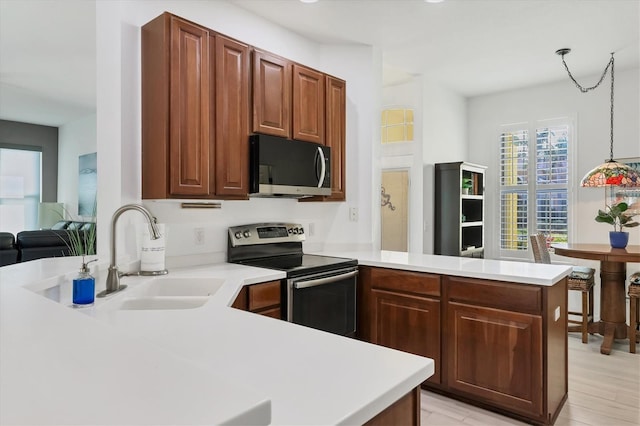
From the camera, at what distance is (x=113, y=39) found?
240cm

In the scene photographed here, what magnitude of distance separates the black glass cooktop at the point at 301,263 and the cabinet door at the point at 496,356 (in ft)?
2.55

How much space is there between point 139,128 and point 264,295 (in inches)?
49.6

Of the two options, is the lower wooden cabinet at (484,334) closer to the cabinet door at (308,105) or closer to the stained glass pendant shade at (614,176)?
the cabinet door at (308,105)

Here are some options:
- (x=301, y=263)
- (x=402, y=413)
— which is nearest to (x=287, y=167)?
(x=301, y=263)

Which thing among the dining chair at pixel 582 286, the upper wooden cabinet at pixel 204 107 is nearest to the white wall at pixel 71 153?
the upper wooden cabinet at pixel 204 107

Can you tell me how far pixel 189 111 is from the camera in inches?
92.8

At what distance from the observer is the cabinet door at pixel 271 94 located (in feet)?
8.96

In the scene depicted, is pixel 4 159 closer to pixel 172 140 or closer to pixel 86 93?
pixel 86 93

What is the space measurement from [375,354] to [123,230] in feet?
6.24

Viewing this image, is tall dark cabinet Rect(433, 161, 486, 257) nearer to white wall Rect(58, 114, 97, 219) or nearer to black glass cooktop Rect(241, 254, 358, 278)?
black glass cooktop Rect(241, 254, 358, 278)

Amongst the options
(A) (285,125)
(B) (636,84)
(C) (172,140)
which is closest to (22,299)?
(C) (172,140)

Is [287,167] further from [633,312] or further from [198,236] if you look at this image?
[633,312]

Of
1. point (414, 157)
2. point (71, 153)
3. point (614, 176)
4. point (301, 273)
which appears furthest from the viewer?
point (71, 153)

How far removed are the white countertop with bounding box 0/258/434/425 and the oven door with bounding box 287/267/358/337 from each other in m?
0.94
